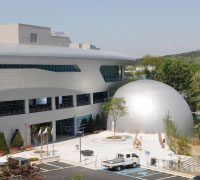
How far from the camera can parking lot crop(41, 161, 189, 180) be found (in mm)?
35062

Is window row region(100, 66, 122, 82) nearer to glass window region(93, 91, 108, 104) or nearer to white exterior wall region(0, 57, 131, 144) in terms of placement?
white exterior wall region(0, 57, 131, 144)

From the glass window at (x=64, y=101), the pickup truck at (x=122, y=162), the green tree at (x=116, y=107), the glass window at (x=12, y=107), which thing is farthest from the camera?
the glass window at (x=64, y=101)

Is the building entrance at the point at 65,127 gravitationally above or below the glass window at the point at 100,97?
below

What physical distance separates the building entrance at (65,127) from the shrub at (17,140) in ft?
38.1

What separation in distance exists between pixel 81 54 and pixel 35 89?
1114 centimetres

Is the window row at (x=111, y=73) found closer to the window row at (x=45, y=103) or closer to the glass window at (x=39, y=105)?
the window row at (x=45, y=103)

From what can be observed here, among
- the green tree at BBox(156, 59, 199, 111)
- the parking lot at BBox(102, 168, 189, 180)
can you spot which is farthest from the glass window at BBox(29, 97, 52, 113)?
the green tree at BBox(156, 59, 199, 111)

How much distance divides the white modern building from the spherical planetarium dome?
6.35 m

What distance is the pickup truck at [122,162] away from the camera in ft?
123

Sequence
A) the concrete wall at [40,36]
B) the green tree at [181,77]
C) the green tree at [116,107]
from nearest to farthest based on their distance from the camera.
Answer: the green tree at [116,107] → the concrete wall at [40,36] → the green tree at [181,77]

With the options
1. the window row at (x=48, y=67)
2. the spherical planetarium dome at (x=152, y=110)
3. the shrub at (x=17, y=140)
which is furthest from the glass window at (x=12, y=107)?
the spherical planetarium dome at (x=152, y=110)

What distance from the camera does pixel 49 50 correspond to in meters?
54.5

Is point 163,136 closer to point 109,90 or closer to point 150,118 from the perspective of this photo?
point 150,118

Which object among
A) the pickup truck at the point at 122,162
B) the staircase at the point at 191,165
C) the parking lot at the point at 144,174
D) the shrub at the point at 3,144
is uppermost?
the shrub at the point at 3,144
